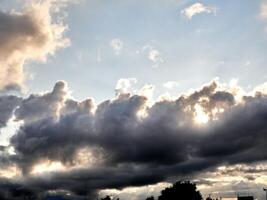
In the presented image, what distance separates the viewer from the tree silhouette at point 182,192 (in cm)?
18930

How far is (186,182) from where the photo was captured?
Answer: 197 metres

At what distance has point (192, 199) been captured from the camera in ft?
616

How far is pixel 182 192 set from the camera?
191 meters

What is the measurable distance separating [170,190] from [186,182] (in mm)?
8340

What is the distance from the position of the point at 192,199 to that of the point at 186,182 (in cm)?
1077

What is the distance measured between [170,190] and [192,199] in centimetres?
1129

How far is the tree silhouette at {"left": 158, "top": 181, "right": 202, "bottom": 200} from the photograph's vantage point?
18930cm

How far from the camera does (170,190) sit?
194375 millimetres
